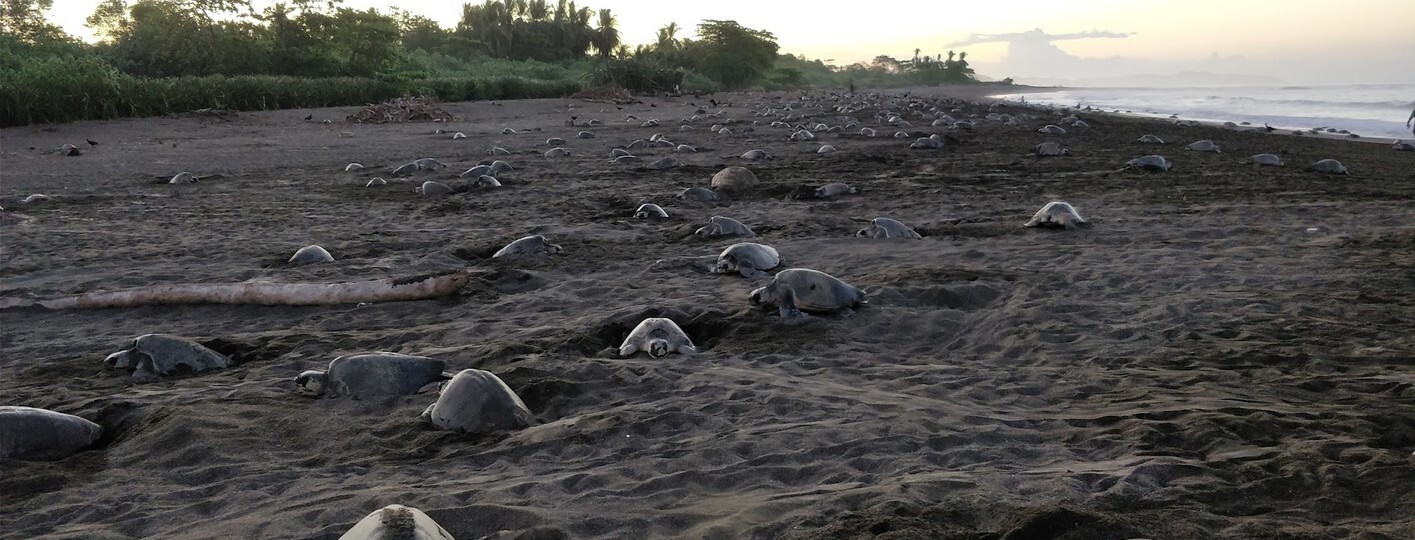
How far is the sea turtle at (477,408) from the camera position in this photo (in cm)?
244

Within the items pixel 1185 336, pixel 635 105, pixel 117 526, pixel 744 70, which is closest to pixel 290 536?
pixel 117 526

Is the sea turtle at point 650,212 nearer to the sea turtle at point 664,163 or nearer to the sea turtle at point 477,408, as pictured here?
the sea turtle at point 664,163

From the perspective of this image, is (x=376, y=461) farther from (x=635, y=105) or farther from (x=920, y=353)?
(x=635, y=105)

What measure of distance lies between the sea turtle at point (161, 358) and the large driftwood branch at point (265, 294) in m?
0.76

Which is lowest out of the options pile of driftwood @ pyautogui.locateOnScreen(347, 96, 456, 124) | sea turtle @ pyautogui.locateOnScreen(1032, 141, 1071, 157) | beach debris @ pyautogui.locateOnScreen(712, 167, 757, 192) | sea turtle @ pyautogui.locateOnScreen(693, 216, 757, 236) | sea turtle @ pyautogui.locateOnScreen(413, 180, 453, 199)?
sea turtle @ pyautogui.locateOnScreen(693, 216, 757, 236)

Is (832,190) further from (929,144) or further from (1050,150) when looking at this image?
(929,144)

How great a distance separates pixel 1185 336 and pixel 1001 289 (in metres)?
0.88

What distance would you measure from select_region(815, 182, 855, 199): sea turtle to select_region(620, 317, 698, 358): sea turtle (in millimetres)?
3961

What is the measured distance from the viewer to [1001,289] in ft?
13.0

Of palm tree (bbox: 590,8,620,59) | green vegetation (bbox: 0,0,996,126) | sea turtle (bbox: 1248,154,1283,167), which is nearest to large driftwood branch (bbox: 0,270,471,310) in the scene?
sea turtle (bbox: 1248,154,1283,167)

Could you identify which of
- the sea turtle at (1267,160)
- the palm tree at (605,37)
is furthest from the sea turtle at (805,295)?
the palm tree at (605,37)

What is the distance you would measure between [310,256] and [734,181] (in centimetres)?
365

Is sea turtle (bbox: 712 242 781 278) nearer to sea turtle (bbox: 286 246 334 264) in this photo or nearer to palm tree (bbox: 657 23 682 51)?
sea turtle (bbox: 286 246 334 264)

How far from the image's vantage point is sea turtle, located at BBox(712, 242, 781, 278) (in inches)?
172
